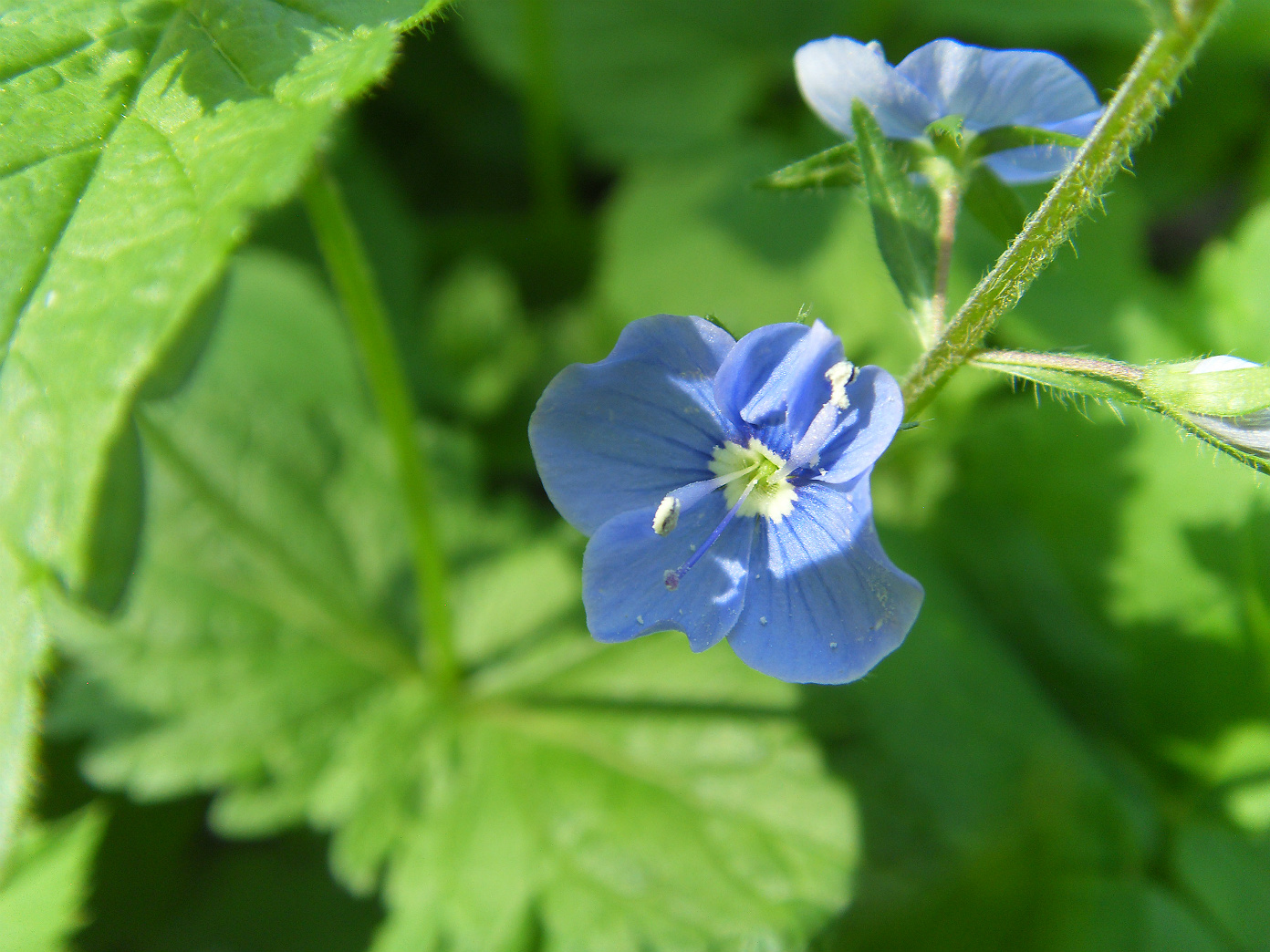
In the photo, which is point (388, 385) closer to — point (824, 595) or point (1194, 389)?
point (824, 595)

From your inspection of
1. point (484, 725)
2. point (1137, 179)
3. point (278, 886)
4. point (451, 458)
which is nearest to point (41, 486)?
point (484, 725)

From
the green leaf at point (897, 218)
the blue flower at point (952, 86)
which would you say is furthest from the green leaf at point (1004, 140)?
the green leaf at point (897, 218)


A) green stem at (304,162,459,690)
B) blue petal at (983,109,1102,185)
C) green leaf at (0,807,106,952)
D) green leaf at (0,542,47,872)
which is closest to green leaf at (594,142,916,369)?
green stem at (304,162,459,690)

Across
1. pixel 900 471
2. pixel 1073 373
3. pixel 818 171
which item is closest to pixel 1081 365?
pixel 1073 373

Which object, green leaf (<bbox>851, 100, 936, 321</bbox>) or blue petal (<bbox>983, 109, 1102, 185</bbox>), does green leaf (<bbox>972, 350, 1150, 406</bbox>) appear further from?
blue petal (<bbox>983, 109, 1102, 185</bbox>)

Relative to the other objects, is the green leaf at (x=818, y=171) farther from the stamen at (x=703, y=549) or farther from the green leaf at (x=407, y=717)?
the green leaf at (x=407, y=717)
